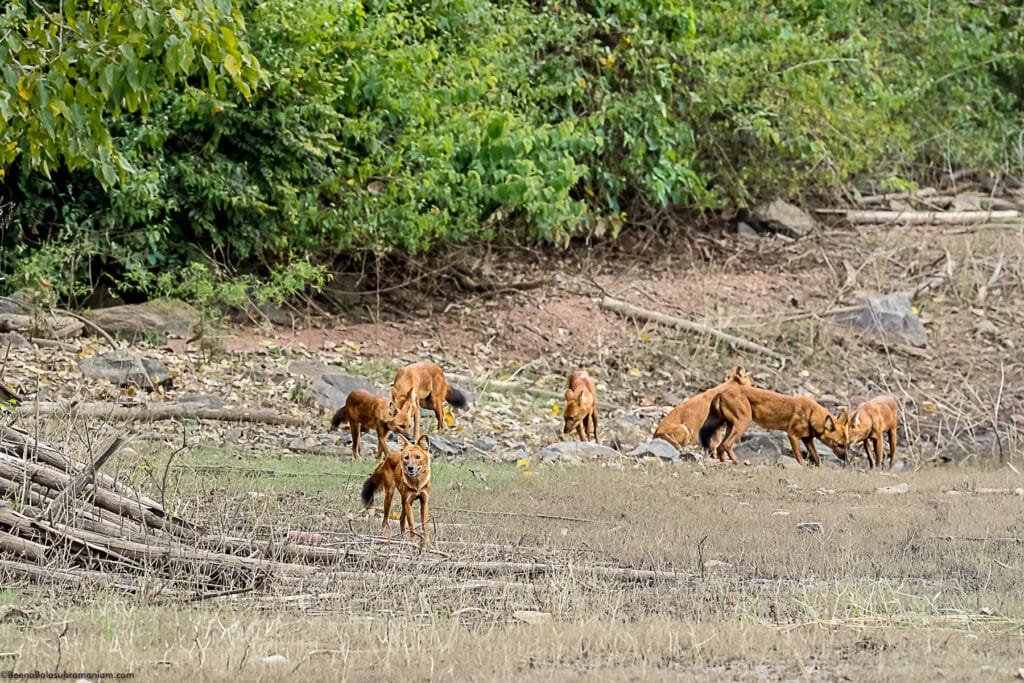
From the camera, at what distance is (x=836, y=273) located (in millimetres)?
22344

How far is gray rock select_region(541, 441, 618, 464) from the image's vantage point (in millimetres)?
13102

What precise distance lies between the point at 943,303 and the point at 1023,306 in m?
1.20

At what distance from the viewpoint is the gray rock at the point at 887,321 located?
1991cm

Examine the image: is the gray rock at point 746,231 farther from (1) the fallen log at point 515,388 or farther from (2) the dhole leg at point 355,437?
(2) the dhole leg at point 355,437

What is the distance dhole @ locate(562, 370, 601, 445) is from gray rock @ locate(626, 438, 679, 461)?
0.60m

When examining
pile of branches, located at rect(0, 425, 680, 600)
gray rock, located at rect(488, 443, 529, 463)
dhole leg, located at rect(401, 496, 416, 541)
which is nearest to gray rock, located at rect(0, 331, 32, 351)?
gray rock, located at rect(488, 443, 529, 463)

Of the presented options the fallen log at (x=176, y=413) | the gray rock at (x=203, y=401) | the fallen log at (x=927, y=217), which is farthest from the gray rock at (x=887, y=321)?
the gray rock at (x=203, y=401)

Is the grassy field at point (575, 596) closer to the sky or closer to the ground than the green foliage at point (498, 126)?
closer to the ground

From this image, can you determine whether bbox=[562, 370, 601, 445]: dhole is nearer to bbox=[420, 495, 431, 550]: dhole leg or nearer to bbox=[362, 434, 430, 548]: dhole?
bbox=[362, 434, 430, 548]: dhole

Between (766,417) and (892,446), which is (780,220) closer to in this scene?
(892,446)

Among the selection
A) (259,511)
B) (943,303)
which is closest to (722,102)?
(943,303)

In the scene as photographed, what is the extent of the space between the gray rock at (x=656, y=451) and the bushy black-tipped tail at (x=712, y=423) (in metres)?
0.76

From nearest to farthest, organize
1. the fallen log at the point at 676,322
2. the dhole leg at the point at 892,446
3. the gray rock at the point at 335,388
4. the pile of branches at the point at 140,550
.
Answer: the pile of branches at the point at 140,550
the dhole leg at the point at 892,446
the gray rock at the point at 335,388
the fallen log at the point at 676,322

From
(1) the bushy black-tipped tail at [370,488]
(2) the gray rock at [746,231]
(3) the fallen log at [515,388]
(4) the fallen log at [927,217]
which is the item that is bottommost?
(1) the bushy black-tipped tail at [370,488]
